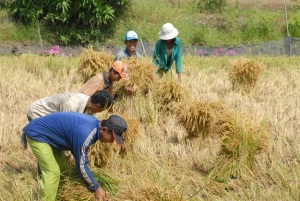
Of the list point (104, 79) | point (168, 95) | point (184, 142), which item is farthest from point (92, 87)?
point (168, 95)

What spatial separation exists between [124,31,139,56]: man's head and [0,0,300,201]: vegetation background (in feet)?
2.06

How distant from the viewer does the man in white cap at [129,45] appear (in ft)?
22.1

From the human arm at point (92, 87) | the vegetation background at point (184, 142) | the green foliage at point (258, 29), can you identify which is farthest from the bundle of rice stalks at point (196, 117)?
the green foliage at point (258, 29)

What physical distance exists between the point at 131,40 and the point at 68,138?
2.72 metres

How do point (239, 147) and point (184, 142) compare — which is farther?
point (184, 142)

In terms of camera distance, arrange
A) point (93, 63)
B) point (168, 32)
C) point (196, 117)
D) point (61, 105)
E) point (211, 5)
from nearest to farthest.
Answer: point (61, 105) < point (196, 117) < point (168, 32) < point (93, 63) < point (211, 5)

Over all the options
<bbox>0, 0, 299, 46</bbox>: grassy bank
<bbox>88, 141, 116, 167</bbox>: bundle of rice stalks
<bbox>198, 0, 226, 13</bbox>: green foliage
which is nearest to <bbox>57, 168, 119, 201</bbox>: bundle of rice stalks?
<bbox>88, 141, 116, 167</bbox>: bundle of rice stalks

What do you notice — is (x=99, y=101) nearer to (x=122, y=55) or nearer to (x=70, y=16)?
(x=122, y=55)

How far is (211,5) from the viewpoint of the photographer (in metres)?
16.8

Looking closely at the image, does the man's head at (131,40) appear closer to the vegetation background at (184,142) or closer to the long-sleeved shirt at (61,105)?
the vegetation background at (184,142)

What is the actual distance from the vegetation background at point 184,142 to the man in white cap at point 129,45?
553 millimetres

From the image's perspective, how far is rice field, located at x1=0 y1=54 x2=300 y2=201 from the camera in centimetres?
471

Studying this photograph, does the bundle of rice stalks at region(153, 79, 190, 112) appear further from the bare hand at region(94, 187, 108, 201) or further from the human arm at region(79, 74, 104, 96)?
the bare hand at region(94, 187, 108, 201)

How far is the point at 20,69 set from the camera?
8820 millimetres
